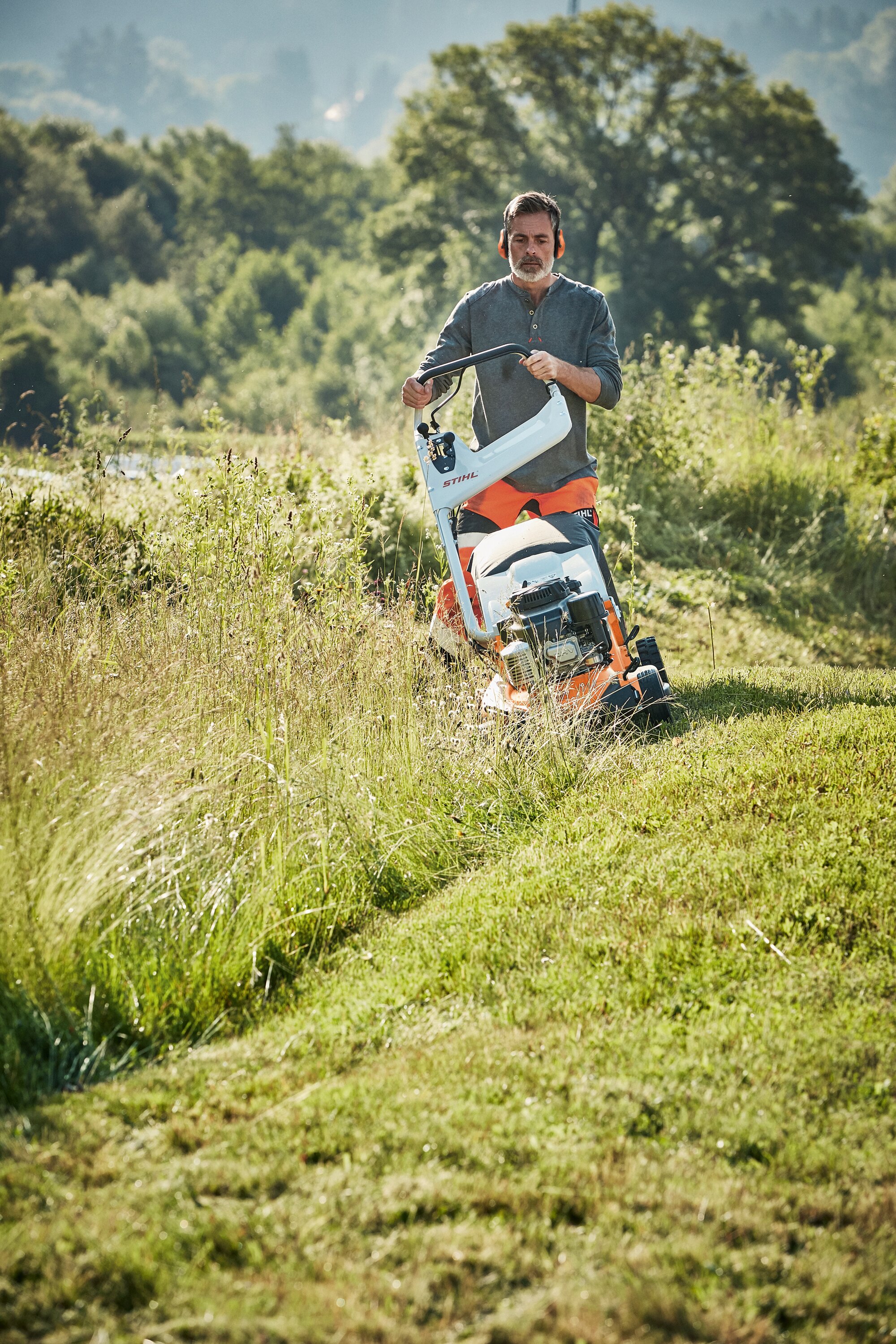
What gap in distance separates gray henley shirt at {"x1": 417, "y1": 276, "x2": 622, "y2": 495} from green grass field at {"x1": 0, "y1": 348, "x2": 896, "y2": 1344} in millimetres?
867

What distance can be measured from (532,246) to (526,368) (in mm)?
608

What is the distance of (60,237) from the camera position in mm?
54812

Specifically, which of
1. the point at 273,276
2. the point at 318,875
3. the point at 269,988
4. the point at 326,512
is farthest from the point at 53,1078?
the point at 273,276

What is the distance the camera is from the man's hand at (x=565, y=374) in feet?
14.4

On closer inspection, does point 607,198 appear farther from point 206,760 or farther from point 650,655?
point 206,760

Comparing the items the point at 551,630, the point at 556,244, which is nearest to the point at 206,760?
the point at 551,630

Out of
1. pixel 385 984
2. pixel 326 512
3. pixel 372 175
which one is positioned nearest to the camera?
pixel 385 984

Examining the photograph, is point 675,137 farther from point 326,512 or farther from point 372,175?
point 372,175

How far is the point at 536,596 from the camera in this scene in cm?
409

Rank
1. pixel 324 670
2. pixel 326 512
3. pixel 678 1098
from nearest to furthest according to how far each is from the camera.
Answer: pixel 678 1098, pixel 324 670, pixel 326 512

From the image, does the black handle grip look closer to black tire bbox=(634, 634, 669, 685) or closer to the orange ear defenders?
the orange ear defenders

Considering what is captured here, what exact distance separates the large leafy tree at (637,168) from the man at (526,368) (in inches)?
1170

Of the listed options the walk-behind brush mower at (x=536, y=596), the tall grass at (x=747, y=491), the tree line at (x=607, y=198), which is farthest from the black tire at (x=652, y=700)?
the tree line at (x=607, y=198)

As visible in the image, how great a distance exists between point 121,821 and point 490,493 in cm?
252
